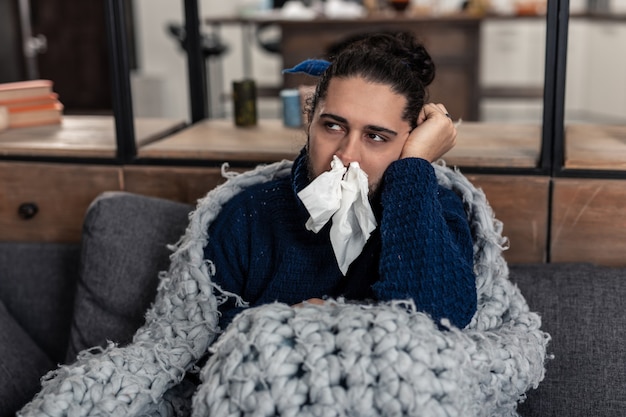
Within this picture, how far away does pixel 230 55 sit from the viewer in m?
7.60

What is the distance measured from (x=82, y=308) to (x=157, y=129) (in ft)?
2.10

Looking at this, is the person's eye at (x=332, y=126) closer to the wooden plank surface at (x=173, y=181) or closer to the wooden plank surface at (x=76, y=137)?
the wooden plank surface at (x=173, y=181)

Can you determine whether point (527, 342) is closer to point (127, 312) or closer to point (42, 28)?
point (127, 312)

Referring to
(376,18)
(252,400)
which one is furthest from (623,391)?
(376,18)

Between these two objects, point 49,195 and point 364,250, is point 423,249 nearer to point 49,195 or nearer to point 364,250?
point 364,250

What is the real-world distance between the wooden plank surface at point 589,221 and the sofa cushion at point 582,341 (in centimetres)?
12

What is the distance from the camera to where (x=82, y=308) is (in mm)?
1919

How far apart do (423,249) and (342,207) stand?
0.17m

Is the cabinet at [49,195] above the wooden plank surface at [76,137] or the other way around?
the other way around

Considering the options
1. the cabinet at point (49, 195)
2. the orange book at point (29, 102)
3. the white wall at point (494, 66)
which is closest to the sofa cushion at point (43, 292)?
the cabinet at point (49, 195)

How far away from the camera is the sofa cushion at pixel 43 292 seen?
207 centimetres

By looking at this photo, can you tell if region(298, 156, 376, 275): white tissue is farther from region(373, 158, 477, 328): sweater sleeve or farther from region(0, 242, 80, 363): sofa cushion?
region(0, 242, 80, 363): sofa cushion

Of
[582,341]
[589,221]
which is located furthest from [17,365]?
[589,221]

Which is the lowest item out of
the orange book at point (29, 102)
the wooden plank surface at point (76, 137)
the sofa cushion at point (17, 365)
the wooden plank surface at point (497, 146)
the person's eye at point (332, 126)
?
the sofa cushion at point (17, 365)
